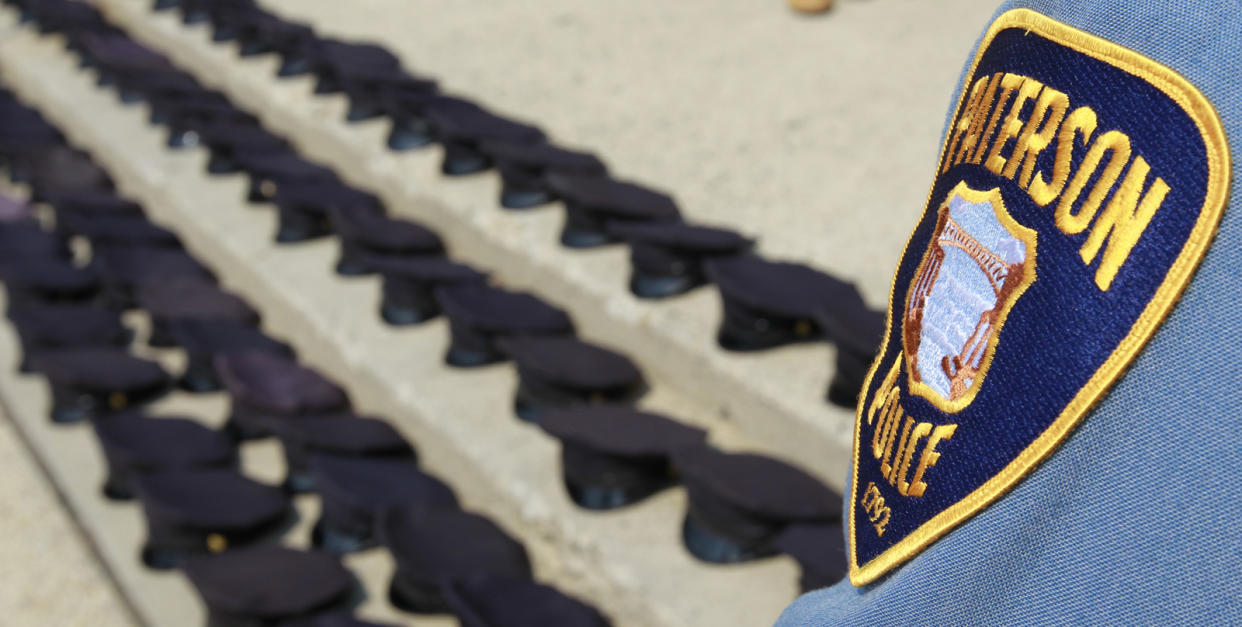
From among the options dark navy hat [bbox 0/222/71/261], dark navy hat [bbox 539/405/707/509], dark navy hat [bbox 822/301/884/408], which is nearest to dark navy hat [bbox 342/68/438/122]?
dark navy hat [bbox 0/222/71/261]

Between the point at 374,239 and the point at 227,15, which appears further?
the point at 227,15

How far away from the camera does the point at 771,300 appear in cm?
237

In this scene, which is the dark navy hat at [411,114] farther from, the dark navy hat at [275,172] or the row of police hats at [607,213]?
the dark navy hat at [275,172]

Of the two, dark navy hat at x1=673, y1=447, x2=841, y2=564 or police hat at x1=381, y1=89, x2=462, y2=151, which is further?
police hat at x1=381, y1=89, x2=462, y2=151

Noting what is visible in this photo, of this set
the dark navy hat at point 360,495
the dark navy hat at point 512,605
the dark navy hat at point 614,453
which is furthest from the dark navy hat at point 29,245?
the dark navy hat at point 512,605

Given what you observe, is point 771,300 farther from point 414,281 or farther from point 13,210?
point 13,210

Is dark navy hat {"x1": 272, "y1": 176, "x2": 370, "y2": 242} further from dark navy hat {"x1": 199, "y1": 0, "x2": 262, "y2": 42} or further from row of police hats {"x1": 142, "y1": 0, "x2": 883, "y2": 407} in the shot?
dark navy hat {"x1": 199, "y1": 0, "x2": 262, "y2": 42}

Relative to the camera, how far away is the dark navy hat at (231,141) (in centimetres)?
399

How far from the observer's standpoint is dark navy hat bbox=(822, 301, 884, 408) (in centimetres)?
210

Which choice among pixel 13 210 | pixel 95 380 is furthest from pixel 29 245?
pixel 95 380

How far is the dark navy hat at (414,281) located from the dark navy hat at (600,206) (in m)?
0.25

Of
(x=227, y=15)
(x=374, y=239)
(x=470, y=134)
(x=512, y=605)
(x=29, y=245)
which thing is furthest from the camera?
(x=227, y=15)

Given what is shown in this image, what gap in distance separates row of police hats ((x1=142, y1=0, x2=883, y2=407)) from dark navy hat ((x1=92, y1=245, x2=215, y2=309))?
27.6 inches

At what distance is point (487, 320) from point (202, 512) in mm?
705
